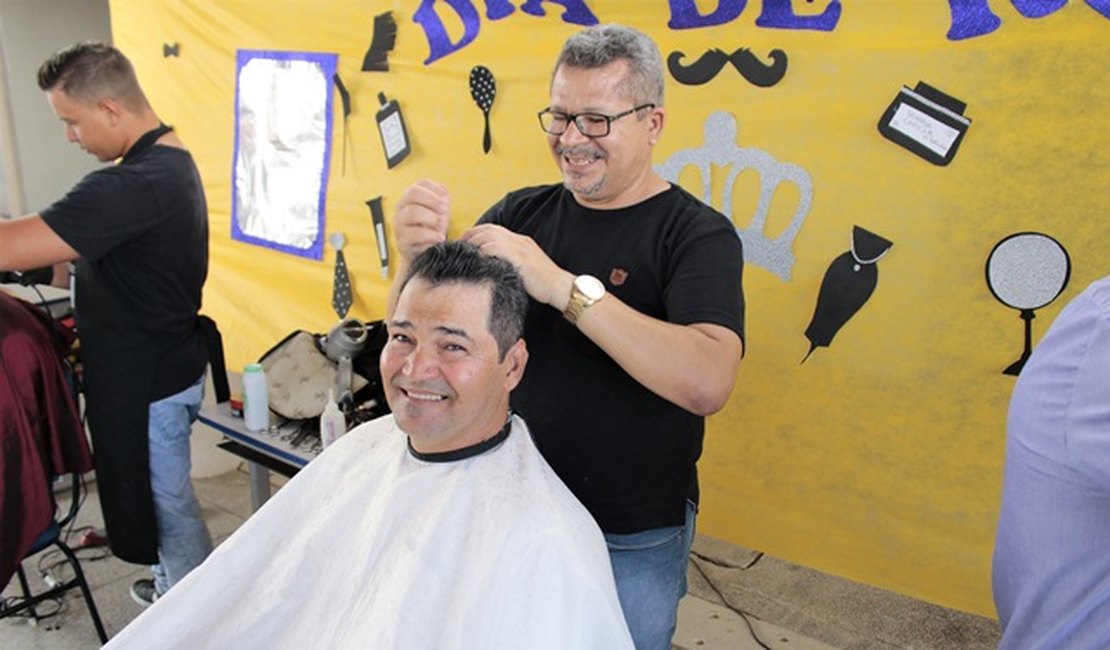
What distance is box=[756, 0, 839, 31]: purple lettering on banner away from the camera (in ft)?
7.07

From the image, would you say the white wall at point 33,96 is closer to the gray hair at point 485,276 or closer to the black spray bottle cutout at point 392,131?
the black spray bottle cutout at point 392,131

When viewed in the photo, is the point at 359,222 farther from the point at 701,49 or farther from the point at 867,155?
the point at 867,155

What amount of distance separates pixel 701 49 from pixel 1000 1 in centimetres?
74

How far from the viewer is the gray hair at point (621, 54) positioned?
130 centimetres

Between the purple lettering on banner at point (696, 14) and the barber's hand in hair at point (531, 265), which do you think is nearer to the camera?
the barber's hand in hair at point (531, 265)

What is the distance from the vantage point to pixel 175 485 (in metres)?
2.28

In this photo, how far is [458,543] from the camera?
127 cm

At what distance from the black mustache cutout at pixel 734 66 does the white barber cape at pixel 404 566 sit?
1379mm

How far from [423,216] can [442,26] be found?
6.18 ft

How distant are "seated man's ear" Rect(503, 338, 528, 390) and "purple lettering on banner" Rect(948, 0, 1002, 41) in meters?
1.38

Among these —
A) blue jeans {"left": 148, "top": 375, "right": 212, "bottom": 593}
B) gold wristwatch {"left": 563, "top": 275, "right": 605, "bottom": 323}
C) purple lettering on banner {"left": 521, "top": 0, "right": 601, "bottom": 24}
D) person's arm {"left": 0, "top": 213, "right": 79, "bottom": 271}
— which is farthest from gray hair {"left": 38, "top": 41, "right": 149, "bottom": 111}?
gold wristwatch {"left": 563, "top": 275, "right": 605, "bottom": 323}

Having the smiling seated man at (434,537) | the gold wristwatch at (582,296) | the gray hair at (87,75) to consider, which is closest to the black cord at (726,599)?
the smiling seated man at (434,537)

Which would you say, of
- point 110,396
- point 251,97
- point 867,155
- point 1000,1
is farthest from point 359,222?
point 1000,1

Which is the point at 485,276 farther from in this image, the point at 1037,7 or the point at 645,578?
the point at 1037,7
